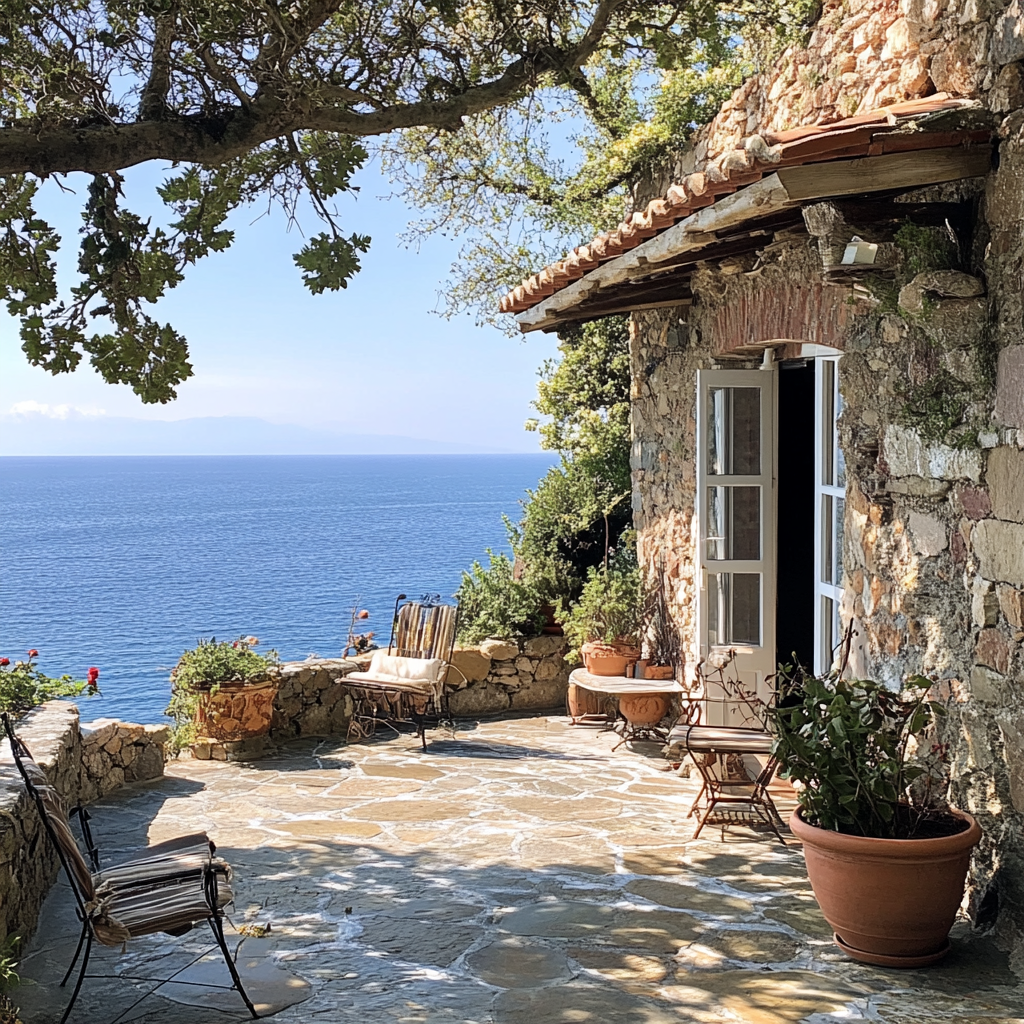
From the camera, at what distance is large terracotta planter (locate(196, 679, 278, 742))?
7469 mm

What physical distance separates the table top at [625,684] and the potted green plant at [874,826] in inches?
128

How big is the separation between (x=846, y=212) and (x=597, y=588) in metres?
4.52

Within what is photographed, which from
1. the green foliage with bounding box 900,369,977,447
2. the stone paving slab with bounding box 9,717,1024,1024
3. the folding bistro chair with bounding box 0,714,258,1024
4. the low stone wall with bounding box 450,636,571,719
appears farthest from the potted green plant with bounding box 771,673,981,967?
the low stone wall with bounding box 450,636,571,719

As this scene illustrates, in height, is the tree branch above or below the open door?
above

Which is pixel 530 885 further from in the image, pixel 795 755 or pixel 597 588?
pixel 597 588

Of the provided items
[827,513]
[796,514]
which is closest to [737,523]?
[827,513]

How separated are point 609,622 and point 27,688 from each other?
3.87 meters

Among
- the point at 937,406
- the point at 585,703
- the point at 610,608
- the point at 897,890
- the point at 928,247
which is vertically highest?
the point at 928,247

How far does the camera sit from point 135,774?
6.88 m

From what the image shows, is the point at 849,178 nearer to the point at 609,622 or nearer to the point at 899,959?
the point at 899,959

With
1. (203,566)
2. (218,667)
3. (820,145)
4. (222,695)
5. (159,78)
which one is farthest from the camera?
(203,566)

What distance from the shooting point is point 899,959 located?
387cm

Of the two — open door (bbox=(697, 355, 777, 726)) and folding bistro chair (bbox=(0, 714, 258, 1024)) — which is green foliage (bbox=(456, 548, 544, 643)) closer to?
open door (bbox=(697, 355, 777, 726))

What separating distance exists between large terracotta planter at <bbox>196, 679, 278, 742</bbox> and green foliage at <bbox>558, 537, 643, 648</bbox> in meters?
2.33
